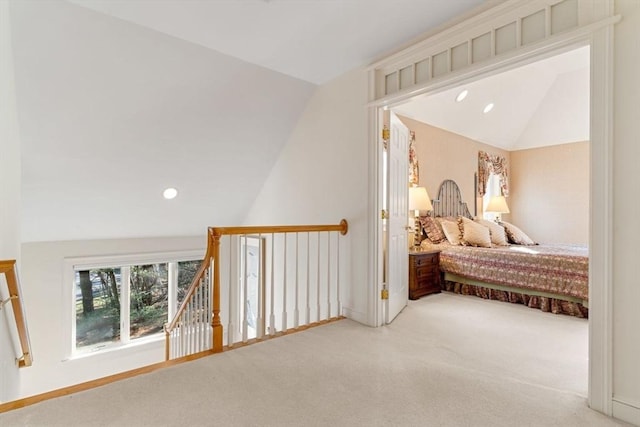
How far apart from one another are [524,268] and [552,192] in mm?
3706

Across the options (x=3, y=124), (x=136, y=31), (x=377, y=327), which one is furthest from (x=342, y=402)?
(x=136, y=31)

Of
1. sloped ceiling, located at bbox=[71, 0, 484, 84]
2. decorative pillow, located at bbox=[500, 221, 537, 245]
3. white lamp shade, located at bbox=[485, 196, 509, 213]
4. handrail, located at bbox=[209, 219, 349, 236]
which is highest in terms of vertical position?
sloped ceiling, located at bbox=[71, 0, 484, 84]

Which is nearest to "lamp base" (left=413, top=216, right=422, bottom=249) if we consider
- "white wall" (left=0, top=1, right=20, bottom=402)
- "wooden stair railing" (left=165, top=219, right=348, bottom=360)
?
"wooden stair railing" (left=165, top=219, right=348, bottom=360)

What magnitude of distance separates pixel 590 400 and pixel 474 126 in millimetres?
4808

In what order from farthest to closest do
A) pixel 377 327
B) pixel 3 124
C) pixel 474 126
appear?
pixel 474 126, pixel 377 327, pixel 3 124

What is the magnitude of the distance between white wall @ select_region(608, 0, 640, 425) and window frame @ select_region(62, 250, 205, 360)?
4.84 metres

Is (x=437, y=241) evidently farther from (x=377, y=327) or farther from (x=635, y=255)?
(x=635, y=255)

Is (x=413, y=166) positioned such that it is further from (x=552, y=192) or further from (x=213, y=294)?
(x=552, y=192)

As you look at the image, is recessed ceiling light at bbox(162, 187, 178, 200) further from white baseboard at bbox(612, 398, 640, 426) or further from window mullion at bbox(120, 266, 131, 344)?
white baseboard at bbox(612, 398, 640, 426)

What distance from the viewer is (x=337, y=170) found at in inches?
128

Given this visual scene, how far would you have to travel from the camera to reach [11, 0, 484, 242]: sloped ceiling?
221cm

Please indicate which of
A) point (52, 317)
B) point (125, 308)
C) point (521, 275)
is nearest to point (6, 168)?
point (52, 317)

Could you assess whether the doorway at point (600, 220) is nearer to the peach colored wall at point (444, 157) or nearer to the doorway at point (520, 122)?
the doorway at point (520, 122)

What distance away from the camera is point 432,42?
2430 millimetres
